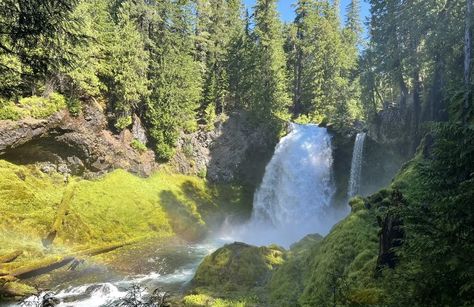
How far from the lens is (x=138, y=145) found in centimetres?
3234

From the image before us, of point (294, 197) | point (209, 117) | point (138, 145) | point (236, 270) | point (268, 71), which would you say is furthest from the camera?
point (268, 71)

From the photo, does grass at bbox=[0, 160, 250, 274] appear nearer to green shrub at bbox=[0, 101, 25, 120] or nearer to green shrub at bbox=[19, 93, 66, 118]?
green shrub at bbox=[0, 101, 25, 120]

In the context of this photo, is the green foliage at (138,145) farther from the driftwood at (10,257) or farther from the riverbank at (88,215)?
the driftwood at (10,257)

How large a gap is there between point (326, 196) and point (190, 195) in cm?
1239

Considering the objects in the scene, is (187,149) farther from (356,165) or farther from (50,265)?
(50,265)

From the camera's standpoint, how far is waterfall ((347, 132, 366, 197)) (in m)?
32.7

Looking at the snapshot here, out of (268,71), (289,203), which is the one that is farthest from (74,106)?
(268,71)

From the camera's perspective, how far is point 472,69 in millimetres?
21375

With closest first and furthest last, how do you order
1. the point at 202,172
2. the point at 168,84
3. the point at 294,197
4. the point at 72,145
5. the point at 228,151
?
the point at 72,145 < the point at 168,84 < the point at 294,197 < the point at 202,172 < the point at 228,151

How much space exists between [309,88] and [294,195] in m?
22.7

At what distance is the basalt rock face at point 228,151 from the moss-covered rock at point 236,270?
17.3 metres

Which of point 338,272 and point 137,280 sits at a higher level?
point 338,272

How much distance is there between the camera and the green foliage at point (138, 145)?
3219cm

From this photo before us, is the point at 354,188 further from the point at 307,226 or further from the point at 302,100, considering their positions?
the point at 302,100
